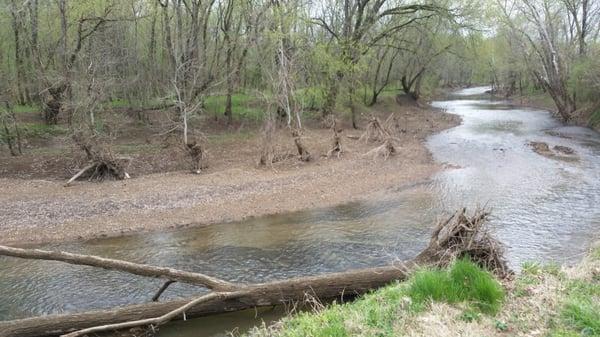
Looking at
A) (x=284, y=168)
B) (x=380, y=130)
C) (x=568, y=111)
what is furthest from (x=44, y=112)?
(x=568, y=111)

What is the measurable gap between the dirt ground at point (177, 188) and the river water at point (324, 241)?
3.32 ft

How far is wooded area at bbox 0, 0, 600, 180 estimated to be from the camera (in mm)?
20641

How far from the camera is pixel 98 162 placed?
19188mm

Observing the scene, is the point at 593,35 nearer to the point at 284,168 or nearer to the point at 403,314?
the point at 284,168

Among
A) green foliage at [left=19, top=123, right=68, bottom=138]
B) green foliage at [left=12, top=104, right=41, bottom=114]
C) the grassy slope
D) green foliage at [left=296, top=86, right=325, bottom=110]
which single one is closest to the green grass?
the grassy slope

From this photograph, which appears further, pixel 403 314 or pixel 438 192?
pixel 438 192

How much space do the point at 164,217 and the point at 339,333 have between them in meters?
10.5

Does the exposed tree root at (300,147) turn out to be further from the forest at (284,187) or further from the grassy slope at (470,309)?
the grassy slope at (470,309)

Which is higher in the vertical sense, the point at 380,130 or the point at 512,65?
the point at 512,65

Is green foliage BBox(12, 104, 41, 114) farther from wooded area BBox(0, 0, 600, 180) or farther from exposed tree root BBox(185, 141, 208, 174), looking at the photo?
exposed tree root BBox(185, 141, 208, 174)

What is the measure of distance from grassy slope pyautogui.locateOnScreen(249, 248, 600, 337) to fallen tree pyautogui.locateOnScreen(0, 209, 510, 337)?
1.14 m

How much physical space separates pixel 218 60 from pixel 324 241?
1996cm

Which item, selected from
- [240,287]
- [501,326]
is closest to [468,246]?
[501,326]

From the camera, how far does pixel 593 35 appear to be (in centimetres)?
4012
